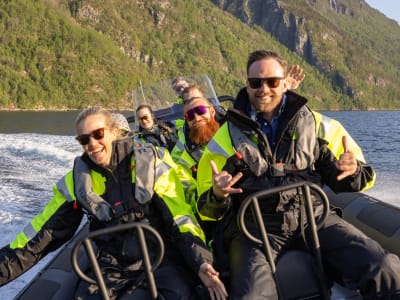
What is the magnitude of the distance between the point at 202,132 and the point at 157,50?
130643 millimetres

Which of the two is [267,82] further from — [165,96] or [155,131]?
[165,96]

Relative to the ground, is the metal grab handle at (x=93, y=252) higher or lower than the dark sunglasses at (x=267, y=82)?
lower

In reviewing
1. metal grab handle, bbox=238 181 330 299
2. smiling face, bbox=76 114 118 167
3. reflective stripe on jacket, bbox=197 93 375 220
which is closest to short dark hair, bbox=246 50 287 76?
reflective stripe on jacket, bbox=197 93 375 220

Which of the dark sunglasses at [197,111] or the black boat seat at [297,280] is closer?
the black boat seat at [297,280]

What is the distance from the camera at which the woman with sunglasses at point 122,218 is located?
7.28 feet

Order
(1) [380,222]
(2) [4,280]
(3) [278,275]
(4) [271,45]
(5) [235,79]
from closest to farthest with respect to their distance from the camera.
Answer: (3) [278,275] → (2) [4,280] → (1) [380,222] → (5) [235,79] → (4) [271,45]

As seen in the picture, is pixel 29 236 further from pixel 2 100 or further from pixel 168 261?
pixel 2 100

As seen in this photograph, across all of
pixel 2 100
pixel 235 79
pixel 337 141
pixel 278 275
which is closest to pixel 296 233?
pixel 278 275

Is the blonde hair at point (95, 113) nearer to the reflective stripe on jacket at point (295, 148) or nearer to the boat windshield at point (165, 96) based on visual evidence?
the reflective stripe on jacket at point (295, 148)

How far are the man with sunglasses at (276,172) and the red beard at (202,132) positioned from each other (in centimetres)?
87

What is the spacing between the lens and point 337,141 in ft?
7.84

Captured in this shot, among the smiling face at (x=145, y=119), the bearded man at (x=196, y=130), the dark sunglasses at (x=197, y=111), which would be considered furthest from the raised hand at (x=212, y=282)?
the smiling face at (x=145, y=119)

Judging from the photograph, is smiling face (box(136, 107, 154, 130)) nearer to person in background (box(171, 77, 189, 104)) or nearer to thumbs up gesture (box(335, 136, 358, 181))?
person in background (box(171, 77, 189, 104))

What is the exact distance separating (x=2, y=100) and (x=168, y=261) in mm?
95825
